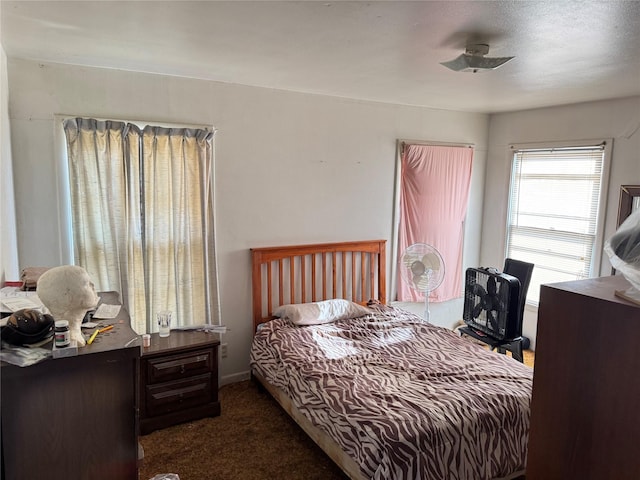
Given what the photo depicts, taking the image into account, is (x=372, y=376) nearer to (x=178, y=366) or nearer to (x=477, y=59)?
(x=178, y=366)

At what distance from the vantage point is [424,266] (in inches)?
152

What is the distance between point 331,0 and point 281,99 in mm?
1977

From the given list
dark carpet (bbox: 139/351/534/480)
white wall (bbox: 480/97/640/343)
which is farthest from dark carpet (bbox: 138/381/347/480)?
white wall (bbox: 480/97/640/343)

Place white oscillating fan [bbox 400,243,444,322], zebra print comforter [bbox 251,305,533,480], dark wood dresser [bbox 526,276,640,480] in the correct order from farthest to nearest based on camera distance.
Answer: white oscillating fan [bbox 400,243,444,322], zebra print comforter [bbox 251,305,533,480], dark wood dresser [bbox 526,276,640,480]

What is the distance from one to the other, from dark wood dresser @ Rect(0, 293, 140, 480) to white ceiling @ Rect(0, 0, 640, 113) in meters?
1.38

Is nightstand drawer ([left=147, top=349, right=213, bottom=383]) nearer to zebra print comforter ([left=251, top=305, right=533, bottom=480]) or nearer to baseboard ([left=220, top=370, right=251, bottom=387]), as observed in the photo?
zebra print comforter ([left=251, top=305, right=533, bottom=480])

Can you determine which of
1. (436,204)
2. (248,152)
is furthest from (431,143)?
(248,152)

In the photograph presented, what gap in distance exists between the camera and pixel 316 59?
2.53 meters

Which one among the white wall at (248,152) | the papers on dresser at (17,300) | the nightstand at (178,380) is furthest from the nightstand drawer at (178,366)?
the papers on dresser at (17,300)

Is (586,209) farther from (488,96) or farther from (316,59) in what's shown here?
(316,59)

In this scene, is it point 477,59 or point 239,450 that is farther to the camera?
point 239,450

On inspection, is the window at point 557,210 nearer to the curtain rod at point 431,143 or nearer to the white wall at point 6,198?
the curtain rod at point 431,143

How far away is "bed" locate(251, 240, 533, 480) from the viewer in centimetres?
212

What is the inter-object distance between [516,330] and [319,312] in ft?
5.04
